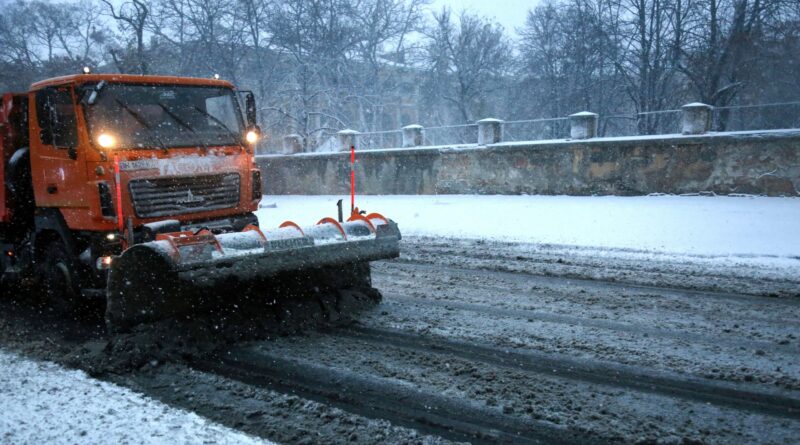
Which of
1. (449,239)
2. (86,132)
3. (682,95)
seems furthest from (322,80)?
(86,132)

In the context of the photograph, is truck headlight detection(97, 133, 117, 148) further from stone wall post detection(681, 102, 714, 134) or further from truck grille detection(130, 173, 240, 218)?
stone wall post detection(681, 102, 714, 134)

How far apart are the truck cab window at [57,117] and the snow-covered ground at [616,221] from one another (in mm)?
7550

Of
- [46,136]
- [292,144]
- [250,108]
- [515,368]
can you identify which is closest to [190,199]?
[250,108]

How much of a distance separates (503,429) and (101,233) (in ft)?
14.1

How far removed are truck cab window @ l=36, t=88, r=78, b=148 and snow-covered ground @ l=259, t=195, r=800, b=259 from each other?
7550 mm

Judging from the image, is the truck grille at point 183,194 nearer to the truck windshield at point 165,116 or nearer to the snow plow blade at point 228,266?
the truck windshield at point 165,116

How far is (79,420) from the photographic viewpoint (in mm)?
3697

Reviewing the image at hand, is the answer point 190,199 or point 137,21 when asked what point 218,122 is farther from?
point 137,21

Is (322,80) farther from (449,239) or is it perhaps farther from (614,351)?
(614,351)

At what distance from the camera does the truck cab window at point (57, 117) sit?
5805 millimetres

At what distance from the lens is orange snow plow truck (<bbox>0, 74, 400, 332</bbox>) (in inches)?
191

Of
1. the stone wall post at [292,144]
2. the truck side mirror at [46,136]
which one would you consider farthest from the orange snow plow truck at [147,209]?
the stone wall post at [292,144]

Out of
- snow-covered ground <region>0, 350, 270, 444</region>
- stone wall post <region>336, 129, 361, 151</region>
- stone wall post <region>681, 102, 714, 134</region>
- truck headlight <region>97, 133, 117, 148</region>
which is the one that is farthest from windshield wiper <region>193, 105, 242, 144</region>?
stone wall post <region>336, 129, 361, 151</region>

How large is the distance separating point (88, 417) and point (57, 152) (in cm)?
326
